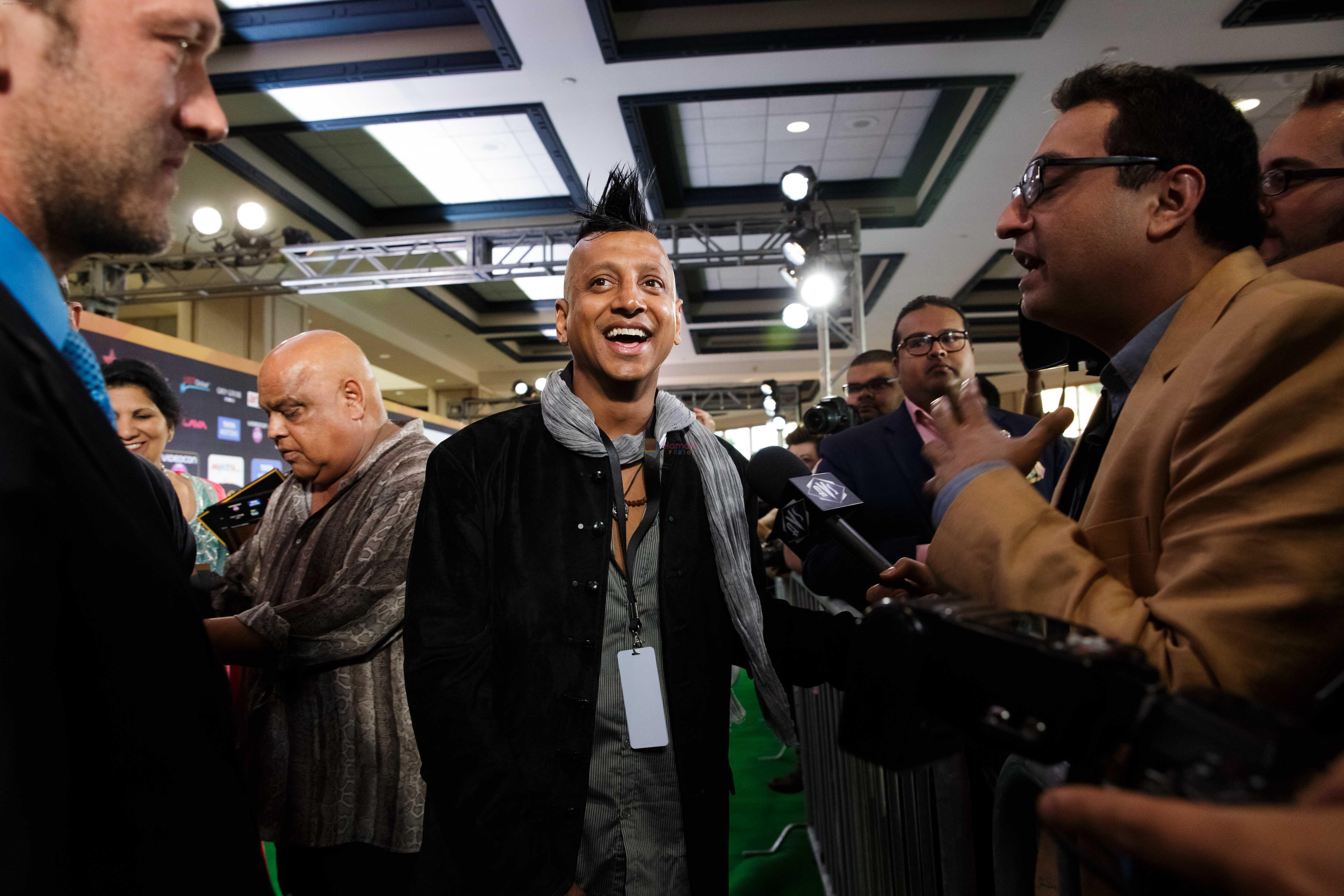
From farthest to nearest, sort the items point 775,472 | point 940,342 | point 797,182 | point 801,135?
1. point 801,135
2. point 797,182
3. point 940,342
4. point 775,472

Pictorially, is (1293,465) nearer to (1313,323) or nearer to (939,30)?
(1313,323)

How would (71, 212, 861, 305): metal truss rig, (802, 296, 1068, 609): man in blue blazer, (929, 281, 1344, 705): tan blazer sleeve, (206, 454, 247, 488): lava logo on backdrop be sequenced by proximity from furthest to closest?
(71, 212, 861, 305): metal truss rig, (206, 454, 247, 488): lava logo on backdrop, (802, 296, 1068, 609): man in blue blazer, (929, 281, 1344, 705): tan blazer sleeve

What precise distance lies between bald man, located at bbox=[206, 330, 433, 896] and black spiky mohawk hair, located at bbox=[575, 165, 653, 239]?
3.01 ft

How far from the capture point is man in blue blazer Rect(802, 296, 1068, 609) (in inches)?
102

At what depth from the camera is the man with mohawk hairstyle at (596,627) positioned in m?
1.43

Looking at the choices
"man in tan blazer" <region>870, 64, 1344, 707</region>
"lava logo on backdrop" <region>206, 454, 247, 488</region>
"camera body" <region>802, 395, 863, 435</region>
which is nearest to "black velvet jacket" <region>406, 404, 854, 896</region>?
"man in tan blazer" <region>870, 64, 1344, 707</region>

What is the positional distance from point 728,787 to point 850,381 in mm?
3362

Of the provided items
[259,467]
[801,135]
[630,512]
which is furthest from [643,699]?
[801,135]

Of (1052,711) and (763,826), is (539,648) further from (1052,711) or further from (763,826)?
(763,826)

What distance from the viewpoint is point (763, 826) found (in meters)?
3.99

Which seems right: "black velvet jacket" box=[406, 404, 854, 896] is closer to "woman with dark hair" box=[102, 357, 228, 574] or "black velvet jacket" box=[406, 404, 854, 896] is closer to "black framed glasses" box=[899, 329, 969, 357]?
"black framed glasses" box=[899, 329, 969, 357]

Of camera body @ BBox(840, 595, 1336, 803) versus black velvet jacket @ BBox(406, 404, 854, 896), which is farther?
black velvet jacket @ BBox(406, 404, 854, 896)

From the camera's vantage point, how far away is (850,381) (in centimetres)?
468

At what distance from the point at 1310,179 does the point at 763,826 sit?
3597 mm
